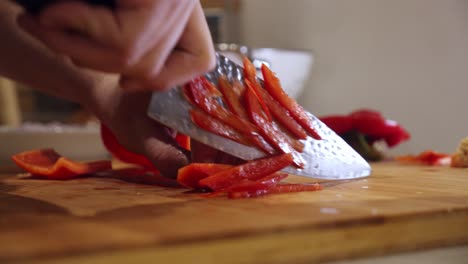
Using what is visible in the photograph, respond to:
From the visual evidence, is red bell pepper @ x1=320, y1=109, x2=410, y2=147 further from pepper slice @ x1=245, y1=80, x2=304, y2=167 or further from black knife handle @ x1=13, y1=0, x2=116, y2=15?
black knife handle @ x1=13, y1=0, x2=116, y2=15

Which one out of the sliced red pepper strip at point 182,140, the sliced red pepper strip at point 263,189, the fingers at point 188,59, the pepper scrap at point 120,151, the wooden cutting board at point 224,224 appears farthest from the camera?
the pepper scrap at point 120,151

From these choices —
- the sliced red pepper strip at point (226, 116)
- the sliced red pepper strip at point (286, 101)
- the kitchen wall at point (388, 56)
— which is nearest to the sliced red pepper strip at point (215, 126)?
the sliced red pepper strip at point (226, 116)

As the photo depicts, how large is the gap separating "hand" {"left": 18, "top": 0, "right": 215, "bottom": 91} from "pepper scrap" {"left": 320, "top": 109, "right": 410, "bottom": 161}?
1.11 m

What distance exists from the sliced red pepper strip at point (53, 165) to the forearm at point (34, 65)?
0.55 feet

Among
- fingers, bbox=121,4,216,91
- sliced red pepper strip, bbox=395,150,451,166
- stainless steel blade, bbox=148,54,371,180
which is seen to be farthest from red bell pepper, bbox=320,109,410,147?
fingers, bbox=121,4,216,91

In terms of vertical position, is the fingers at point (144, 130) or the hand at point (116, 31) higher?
the hand at point (116, 31)

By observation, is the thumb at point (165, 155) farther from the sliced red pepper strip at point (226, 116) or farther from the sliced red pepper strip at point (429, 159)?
the sliced red pepper strip at point (429, 159)

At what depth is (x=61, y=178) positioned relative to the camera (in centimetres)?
121

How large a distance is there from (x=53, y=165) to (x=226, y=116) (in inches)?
17.8

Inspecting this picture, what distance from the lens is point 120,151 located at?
1326mm

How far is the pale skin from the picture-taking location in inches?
23.5

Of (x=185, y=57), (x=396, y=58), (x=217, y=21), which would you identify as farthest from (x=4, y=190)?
(x=217, y=21)

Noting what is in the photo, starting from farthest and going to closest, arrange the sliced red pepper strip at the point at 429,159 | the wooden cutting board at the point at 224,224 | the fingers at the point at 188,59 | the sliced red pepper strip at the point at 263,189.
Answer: the sliced red pepper strip at the point at 429,159, the sliced red pepper strip at the point at 263,189, the fingers at the point at 188,59, the wooden cutting board at the point at 224,224

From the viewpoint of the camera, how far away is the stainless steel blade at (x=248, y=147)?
3.32 feet
